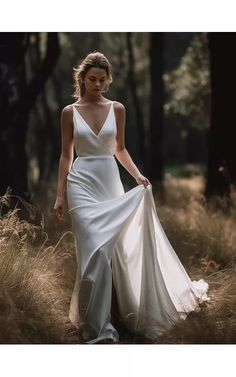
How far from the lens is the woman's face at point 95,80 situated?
5.52 meters

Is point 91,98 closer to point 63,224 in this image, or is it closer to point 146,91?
point 63,224

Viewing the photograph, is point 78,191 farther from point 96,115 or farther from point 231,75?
point 231,75

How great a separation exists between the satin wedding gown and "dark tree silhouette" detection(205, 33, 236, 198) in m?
4.66

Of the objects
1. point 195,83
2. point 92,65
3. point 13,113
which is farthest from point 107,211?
point 195,83

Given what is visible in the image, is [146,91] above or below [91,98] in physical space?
above

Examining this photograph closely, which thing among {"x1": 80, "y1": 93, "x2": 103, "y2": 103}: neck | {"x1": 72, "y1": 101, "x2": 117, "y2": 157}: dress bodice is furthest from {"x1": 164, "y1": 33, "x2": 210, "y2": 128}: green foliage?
{"x1": 72, "y1": 101, "x2": 117, "y2": 157}: dress bodice

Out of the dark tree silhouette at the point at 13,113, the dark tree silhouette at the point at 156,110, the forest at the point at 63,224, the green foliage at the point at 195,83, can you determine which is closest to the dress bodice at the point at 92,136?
the forest at the point at 63,224

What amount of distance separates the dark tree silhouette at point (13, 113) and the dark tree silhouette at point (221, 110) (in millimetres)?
3279

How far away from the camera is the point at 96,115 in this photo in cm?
561

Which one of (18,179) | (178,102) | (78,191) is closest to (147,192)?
(78,191)

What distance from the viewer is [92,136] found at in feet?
18.1

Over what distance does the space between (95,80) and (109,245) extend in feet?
4.71

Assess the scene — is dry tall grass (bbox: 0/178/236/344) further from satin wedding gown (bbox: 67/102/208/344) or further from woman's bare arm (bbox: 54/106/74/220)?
woman's bare arm (bbox: 54/106/74/220)

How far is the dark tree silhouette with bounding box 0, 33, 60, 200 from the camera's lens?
8.07 m
